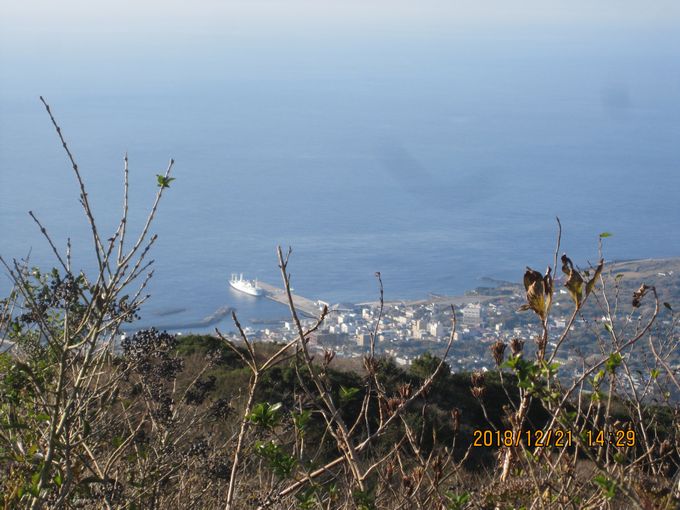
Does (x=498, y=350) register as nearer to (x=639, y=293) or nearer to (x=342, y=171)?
(x=639, y=293)

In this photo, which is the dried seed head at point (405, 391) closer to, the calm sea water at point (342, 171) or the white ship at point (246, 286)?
the calm sea water at point (342, 171)

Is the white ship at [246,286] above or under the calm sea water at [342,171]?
under

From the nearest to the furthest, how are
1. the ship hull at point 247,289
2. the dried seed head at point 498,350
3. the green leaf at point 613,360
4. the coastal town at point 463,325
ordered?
the green leaf at point 613,360 → the dried seed head at point 498,350 → the coastal town at point 463,325 → the ship hull at point 247,289

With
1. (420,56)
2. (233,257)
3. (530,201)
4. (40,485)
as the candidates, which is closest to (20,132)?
(233,257)

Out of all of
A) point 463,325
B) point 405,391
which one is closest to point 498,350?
point 405,391

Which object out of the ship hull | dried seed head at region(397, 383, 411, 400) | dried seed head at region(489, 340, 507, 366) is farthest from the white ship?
dried seed head at region(489, 340, 507, 366)

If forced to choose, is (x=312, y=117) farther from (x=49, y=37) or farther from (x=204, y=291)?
(x=49, y=37)

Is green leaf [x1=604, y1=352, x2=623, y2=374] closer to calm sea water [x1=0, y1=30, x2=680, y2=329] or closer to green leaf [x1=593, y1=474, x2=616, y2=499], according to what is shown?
green leaf [x1=593, y1=474, x2=616, y2=499]
